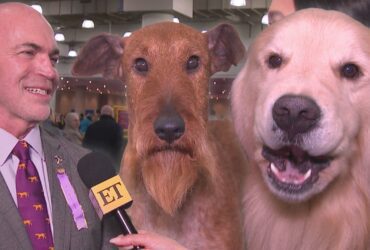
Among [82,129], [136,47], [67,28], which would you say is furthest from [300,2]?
[67,28]

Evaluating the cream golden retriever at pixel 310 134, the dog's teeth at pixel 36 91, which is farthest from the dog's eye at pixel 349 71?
the dog's teeth at pixel 36 91

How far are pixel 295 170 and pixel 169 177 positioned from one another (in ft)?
1.39

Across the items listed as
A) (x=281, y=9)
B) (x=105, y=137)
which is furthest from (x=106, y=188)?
(x=105, y=137)

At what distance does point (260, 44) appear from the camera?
1686 millimetres

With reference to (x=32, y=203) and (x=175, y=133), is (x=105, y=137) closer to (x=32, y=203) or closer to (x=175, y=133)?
(x=32, y=203)

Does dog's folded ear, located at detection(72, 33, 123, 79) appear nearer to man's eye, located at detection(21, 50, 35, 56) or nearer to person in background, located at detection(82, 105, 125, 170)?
man's eye, located at detection(21, 50, 35, 56)

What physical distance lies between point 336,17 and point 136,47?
717mm

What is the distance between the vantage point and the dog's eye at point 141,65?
192 cm

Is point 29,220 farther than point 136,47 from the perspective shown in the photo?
No

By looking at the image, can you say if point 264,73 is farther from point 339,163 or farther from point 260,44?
point 339,163

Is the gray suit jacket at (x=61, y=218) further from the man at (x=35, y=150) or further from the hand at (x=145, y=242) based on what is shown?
the hand at (x=145, y=242)

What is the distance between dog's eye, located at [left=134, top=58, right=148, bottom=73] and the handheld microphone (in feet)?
1.73

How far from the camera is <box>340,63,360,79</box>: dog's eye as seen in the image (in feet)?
4.85

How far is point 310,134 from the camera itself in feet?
4.36
